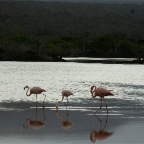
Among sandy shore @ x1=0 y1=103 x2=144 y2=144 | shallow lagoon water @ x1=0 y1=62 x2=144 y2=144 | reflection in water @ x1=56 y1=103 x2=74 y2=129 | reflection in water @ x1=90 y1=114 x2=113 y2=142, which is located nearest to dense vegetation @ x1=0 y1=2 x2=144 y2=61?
shallow lagoon water @ x1=0 y1=62 x2=144 y2=144

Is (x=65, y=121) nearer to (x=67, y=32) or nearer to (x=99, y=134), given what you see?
(x=99, y=134)

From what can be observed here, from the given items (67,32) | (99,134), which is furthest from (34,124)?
(67,32)

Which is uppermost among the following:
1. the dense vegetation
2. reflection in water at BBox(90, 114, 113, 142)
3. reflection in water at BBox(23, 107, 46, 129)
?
the dense vegetation

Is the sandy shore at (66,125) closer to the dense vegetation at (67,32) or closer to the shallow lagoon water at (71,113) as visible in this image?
the shallow lagoon water at (71,113)

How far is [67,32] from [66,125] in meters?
58.9

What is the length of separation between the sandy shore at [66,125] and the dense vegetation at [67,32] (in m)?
24.0

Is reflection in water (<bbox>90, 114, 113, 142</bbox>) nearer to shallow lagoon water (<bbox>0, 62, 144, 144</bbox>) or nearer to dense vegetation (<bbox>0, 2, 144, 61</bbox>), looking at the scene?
shallow lagoon water (<bbox>0, 62, 144, 144</bbox>)

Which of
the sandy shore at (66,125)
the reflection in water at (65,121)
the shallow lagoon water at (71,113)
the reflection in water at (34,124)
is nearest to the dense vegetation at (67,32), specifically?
the shallow lagoon water at (71,113)

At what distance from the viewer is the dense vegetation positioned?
4241 centimetres

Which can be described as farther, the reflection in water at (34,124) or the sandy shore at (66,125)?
the reflection in water at (34,124)

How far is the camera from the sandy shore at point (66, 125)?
11.7 m

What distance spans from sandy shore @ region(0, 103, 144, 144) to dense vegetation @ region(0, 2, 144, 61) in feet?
78.7

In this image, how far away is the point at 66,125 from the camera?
1324 centimetres

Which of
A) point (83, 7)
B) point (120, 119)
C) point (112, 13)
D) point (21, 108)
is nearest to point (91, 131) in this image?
point (120, 119)
